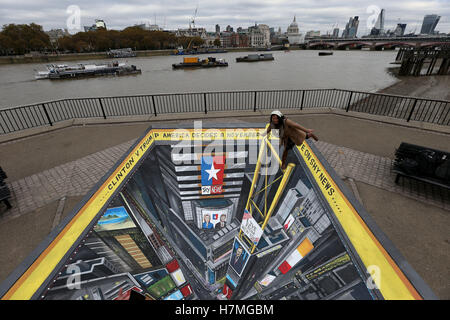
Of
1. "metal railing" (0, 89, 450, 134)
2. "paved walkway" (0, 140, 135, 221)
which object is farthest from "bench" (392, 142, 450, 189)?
"paved walkway" (0, 140, 135, 221)

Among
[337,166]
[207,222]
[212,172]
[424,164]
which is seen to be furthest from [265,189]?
[424,164]

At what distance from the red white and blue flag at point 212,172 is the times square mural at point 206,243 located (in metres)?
0.02

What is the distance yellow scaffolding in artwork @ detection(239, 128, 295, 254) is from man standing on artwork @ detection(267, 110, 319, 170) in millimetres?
434

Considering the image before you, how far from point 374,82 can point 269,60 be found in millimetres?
44499

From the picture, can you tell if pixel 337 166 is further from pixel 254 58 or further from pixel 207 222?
pixel 254 58

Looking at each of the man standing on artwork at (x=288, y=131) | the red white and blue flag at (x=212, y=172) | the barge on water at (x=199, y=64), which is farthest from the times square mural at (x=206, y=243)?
the barge on water at (x=199, y=64)

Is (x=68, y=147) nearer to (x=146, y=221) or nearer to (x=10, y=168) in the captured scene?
(x=10, y=168)

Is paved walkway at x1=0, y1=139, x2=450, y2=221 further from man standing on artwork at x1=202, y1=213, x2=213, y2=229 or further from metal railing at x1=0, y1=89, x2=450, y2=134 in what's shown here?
man standing on artwork at x1=202, y1=213, x2=213, y2=229

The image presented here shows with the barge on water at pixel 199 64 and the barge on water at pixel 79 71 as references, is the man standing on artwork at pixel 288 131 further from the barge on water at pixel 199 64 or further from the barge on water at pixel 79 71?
the barge on water at pixel 199 64

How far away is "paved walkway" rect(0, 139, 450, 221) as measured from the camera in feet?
18.1

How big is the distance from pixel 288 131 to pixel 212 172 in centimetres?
205

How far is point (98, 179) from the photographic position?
21.1ft

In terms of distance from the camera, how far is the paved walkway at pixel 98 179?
551cm
